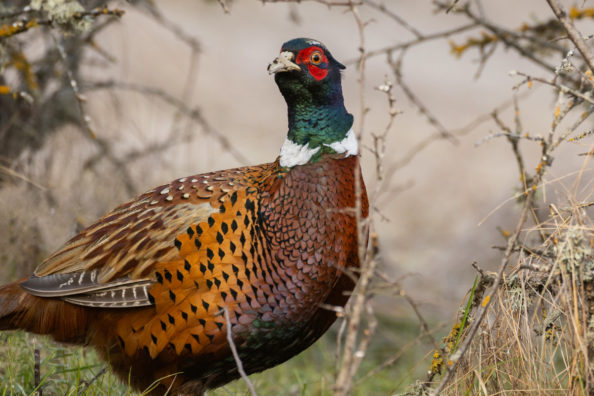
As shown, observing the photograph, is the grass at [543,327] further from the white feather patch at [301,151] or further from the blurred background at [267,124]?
the white feather patch at [301,151]

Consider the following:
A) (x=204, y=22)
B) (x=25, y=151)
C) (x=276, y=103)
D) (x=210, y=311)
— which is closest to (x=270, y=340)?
(x=210, y=311)

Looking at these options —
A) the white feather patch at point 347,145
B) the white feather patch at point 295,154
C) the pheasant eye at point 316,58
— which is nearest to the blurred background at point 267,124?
the pheasant eye at point 316,58

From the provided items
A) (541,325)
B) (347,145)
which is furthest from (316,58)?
(541,325)

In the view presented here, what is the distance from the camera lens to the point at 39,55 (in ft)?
19.6

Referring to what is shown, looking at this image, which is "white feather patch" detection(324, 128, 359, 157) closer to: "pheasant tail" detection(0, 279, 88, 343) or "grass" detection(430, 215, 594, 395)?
"grass" detection(430, 215, 594, 395)

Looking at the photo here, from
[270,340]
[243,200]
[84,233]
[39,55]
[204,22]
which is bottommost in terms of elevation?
[270,340]

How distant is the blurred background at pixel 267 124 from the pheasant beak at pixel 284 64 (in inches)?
12.3

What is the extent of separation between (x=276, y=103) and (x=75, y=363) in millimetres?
11126

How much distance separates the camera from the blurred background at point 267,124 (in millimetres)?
5055

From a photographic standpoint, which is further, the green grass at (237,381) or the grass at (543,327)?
the green grass at (237,381)

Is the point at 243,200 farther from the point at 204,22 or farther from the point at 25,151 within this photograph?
the point at 204,22

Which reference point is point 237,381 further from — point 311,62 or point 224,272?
point 311,62

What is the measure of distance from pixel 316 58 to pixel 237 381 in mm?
2343

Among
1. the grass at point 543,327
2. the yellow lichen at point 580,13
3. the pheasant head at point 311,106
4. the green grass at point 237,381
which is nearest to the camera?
the grass at point 543,327
